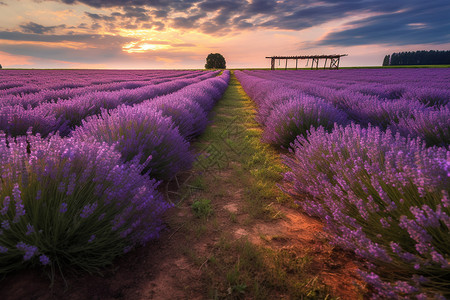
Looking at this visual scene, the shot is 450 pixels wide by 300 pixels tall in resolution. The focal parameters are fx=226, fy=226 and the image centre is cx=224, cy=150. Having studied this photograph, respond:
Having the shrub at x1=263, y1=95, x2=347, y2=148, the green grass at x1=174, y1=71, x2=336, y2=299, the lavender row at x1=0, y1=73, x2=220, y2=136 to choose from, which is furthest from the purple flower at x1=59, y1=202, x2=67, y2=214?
the shrub at x1=263, y1=95, x2=347, y2=148

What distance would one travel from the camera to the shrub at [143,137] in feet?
7.72

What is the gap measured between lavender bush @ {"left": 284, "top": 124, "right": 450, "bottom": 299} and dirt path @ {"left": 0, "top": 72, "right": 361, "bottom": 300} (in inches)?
9.2

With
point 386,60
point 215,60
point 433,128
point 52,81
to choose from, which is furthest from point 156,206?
point 386,60

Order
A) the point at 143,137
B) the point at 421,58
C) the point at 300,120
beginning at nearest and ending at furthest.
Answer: the point at 143,137, the point at 300,120, the point at 421,58

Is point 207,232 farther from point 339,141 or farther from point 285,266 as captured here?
point 339,141

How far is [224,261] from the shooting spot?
1.56 meters

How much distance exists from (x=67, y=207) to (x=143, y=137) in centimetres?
131

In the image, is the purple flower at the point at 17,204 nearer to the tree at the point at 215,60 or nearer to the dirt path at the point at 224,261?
the dirt path at the point at 224,261

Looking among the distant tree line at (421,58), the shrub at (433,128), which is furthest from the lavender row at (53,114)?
the distant tree line at (421,58)

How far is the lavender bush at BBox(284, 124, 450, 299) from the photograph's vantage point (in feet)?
3.30

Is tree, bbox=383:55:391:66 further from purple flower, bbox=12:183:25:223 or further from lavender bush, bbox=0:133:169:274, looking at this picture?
purple flower, bbox=12:183:25:223

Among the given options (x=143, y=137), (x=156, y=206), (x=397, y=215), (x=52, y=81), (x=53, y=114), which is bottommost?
(x=156, y=206)

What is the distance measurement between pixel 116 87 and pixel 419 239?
10242 mm

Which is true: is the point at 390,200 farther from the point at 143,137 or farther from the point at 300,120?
the point at 300,120
